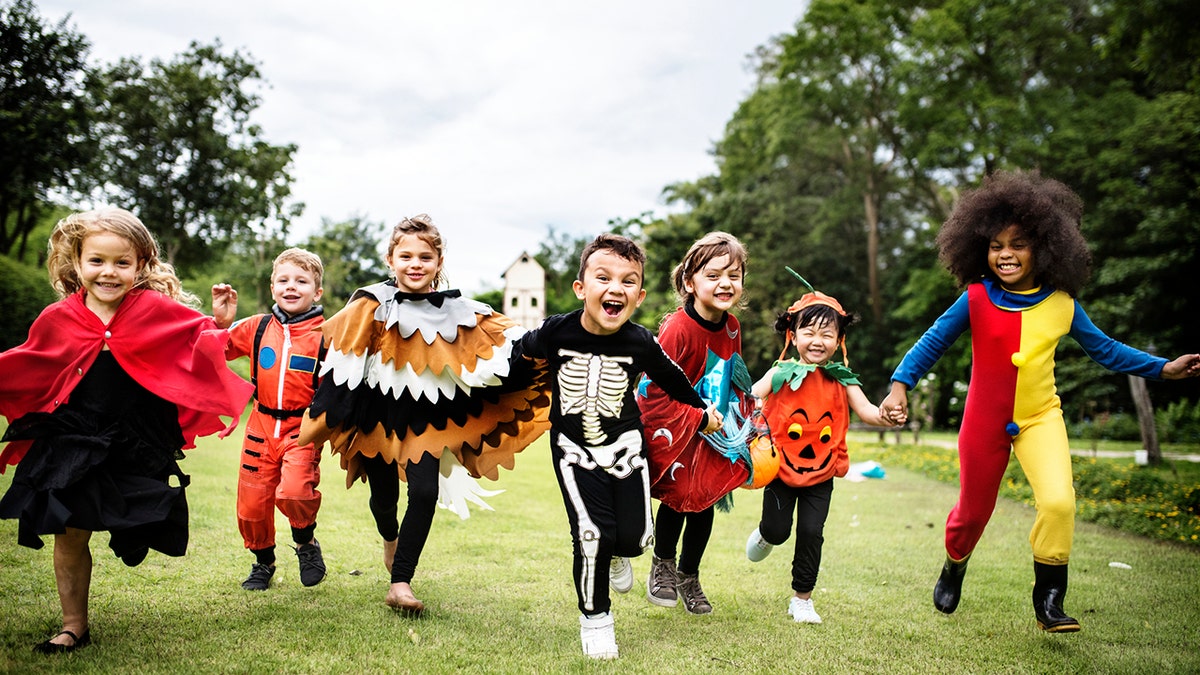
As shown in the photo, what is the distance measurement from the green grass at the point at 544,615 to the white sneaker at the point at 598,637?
9 cm

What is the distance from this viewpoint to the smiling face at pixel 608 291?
156 inches

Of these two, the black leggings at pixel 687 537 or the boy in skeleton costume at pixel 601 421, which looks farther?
the black leggings at pixel 687 537

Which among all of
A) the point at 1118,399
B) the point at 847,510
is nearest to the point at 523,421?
the point at 847,510

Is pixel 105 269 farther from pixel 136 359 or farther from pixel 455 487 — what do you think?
pixel 455 487

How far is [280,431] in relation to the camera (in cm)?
498

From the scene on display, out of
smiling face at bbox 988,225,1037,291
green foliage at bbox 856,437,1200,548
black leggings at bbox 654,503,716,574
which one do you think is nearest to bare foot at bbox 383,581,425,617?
black leggings at bbox 654,503,716,574

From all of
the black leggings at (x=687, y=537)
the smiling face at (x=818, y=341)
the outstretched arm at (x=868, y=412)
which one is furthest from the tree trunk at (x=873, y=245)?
the black leggings at (x=687, y=537)

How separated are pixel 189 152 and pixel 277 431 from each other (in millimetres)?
23056

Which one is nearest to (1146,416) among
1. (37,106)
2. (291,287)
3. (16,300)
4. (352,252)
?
(291,287)

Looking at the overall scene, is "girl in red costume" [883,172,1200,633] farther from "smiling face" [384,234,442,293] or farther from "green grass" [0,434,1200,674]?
"smiling face" [384,234,442,293]

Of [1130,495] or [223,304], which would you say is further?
[1130,495]

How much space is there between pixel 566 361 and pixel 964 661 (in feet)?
8.09

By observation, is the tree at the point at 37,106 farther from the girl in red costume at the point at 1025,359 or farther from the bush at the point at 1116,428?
the bush at the point at 1116,428

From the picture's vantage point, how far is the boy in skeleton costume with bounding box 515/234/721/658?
3949 mm
